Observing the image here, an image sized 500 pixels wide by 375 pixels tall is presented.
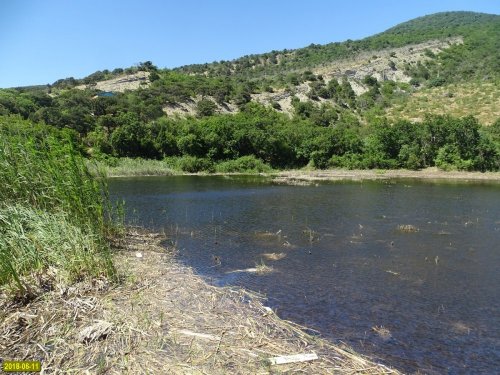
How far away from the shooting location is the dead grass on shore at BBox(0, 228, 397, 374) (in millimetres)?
7105

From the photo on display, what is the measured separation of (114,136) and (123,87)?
45050 millimetres

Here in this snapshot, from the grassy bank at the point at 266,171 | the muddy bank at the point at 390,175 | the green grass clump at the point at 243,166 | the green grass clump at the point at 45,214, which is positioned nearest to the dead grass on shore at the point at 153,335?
the green grass clump at the point at 45,214

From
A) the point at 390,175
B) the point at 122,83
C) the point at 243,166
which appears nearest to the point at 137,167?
the point at 243,166

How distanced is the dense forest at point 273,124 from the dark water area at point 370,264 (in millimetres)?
27098

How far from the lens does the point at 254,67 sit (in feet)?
497

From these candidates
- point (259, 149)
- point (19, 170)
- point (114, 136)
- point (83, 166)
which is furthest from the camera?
point (259, 149)

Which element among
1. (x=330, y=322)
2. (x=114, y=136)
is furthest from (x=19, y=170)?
(x=114, y=136)

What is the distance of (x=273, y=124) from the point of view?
82750 mm

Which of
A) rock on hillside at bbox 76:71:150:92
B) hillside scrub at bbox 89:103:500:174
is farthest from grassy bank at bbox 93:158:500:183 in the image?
rock on hillside at bbox 76:71:150:92

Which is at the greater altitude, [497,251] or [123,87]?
[123,87]

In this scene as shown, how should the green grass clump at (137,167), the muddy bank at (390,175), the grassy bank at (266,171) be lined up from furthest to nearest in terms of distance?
1. the green grass clump at (137,167)
2. the grassy bank at (266,171)
3. the muddy bank at (390,175)

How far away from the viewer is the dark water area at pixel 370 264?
31.4ft

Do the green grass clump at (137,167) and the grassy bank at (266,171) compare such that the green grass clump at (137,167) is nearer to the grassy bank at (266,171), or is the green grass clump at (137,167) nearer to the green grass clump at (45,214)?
the grassy bank at (266,171)

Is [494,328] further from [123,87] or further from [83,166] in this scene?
[123,87]
